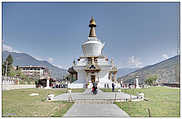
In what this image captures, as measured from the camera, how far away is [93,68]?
24.5m

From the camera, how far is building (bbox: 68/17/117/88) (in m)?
24.5

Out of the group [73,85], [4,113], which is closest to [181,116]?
[4,113]

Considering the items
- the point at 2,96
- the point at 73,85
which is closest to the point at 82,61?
the point at 73,85

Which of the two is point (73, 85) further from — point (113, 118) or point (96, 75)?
point (113, 118)

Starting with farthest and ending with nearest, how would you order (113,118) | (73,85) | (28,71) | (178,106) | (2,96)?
(28,71) < (73,85) < (178,106) < (2,96) < (113,118)

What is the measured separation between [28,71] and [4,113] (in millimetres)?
55308

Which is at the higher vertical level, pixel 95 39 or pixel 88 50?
pixel 95 39

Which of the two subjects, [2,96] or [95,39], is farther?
[95,39]

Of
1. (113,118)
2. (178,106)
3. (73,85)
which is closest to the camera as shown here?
(113,118)

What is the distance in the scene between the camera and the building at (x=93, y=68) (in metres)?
24.5

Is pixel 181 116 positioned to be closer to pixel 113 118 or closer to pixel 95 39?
pixel 113 118

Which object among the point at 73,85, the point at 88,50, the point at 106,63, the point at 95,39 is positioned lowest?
the point at 73,85

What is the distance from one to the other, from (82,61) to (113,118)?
67.5 feet

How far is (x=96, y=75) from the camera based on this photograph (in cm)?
2498
